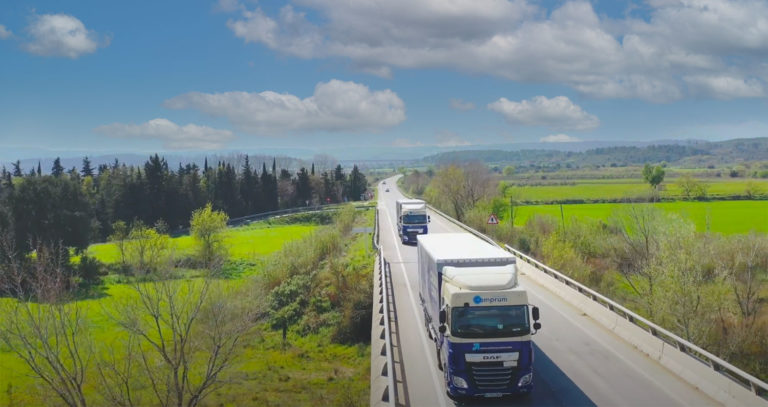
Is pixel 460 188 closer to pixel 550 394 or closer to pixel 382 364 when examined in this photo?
pixel 382 364

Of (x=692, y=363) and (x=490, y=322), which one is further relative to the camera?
(x=692, y=363)

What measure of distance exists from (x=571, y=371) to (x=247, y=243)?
63.8 meters

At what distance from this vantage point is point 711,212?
79.6 m

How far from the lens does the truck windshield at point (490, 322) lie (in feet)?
42.1

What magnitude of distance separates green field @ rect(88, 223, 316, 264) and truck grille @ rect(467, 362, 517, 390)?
165 feet

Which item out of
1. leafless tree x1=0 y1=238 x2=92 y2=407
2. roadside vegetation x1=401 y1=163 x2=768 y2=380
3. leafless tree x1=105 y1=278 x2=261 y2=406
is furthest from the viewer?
roadside vegetation x1=401 y1=163 x2=768 y2=380

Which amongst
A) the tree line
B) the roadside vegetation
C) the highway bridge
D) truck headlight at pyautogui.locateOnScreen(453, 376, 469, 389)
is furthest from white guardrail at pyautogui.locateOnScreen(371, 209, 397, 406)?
the tree line

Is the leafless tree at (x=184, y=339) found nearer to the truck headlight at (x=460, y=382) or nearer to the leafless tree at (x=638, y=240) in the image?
the truck headlight at (x=460, y=382)

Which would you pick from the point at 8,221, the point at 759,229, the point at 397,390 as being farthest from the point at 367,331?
the point at 759,229

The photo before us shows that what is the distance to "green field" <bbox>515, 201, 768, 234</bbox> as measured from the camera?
6412 cm

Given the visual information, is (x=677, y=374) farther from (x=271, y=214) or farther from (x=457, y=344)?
(x=271, y=214)

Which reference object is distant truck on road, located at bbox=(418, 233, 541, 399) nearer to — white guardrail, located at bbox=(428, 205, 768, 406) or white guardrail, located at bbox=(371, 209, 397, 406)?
white guardrail, located at bbox=(371, 209, 397, 406)

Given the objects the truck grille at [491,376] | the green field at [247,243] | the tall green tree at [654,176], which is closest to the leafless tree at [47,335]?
the truck grille at [491,376]

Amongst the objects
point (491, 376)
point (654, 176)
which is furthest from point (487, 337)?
point (654, 176)
